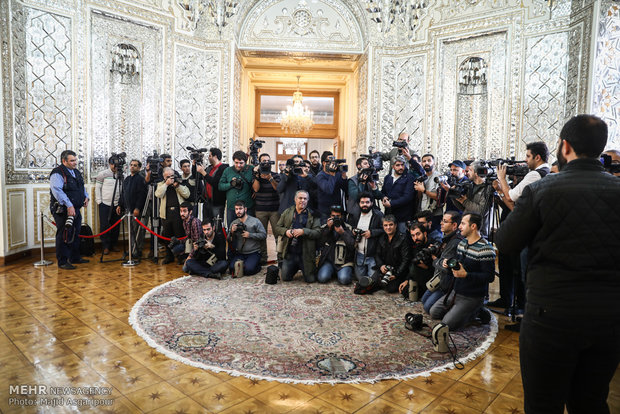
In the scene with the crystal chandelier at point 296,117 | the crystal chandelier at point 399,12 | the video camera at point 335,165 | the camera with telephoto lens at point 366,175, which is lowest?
the camera with telephoto lens at point 366,175

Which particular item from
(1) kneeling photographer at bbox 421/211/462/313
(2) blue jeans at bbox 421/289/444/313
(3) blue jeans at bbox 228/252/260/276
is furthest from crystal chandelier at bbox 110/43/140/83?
(2) blue jeans at bbox 421/289/444/313

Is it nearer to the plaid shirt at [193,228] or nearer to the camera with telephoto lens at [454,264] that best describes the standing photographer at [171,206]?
the plaid shirt at [193,228]

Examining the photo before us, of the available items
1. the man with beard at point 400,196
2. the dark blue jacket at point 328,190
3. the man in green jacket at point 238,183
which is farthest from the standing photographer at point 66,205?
the man with beard at point 400,196

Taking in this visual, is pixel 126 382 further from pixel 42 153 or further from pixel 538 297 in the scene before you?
pixel 42 153

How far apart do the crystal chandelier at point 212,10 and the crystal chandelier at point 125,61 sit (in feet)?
3.91

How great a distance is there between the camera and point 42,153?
6.07m

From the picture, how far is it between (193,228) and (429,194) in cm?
316

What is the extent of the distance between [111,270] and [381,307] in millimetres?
3624

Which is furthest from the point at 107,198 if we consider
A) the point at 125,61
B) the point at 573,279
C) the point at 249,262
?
the point at 573,279

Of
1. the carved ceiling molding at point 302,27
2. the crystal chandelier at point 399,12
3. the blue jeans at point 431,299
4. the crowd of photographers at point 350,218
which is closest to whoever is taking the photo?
the crowd of photographers at point 350,218

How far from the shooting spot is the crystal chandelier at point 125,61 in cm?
693

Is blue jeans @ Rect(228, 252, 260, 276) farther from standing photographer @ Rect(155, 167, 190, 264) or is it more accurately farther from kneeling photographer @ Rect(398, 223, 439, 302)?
kneeling photographer @ Rect(398, 223, 439, 302)

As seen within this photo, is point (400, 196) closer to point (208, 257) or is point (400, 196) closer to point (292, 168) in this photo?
point (292, 168)

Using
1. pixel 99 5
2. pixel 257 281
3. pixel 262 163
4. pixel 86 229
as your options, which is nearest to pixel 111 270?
pixel 86 229
